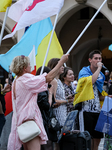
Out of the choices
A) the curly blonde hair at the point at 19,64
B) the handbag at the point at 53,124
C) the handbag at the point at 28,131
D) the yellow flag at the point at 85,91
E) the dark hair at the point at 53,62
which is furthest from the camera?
the yellow flag at the point at 85,91

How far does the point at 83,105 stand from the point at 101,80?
0.52 metres

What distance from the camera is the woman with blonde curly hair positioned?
4043 mm

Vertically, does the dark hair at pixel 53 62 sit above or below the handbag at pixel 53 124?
above

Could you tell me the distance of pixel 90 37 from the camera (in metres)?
17.5

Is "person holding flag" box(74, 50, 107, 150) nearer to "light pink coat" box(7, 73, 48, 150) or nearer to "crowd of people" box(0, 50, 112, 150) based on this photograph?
"crowd of people" box(0, 50, 112, 150)

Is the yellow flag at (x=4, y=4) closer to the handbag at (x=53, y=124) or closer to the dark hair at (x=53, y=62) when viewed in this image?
the dark hair at (x=53, y=62)

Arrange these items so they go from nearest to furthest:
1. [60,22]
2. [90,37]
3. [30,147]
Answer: [30,147] → [60,22] → [90,37]

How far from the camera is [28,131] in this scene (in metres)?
4.05

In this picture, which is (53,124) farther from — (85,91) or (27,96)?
(85,91)

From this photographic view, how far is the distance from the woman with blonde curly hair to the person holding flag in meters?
1.61

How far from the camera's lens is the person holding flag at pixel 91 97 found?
5664 mm

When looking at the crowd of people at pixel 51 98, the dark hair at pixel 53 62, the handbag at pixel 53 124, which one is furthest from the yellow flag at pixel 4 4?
the handbag at pixel 53 124

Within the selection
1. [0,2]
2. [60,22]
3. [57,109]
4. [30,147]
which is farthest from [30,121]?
[60,22]

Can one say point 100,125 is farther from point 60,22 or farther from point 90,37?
point 90,37
